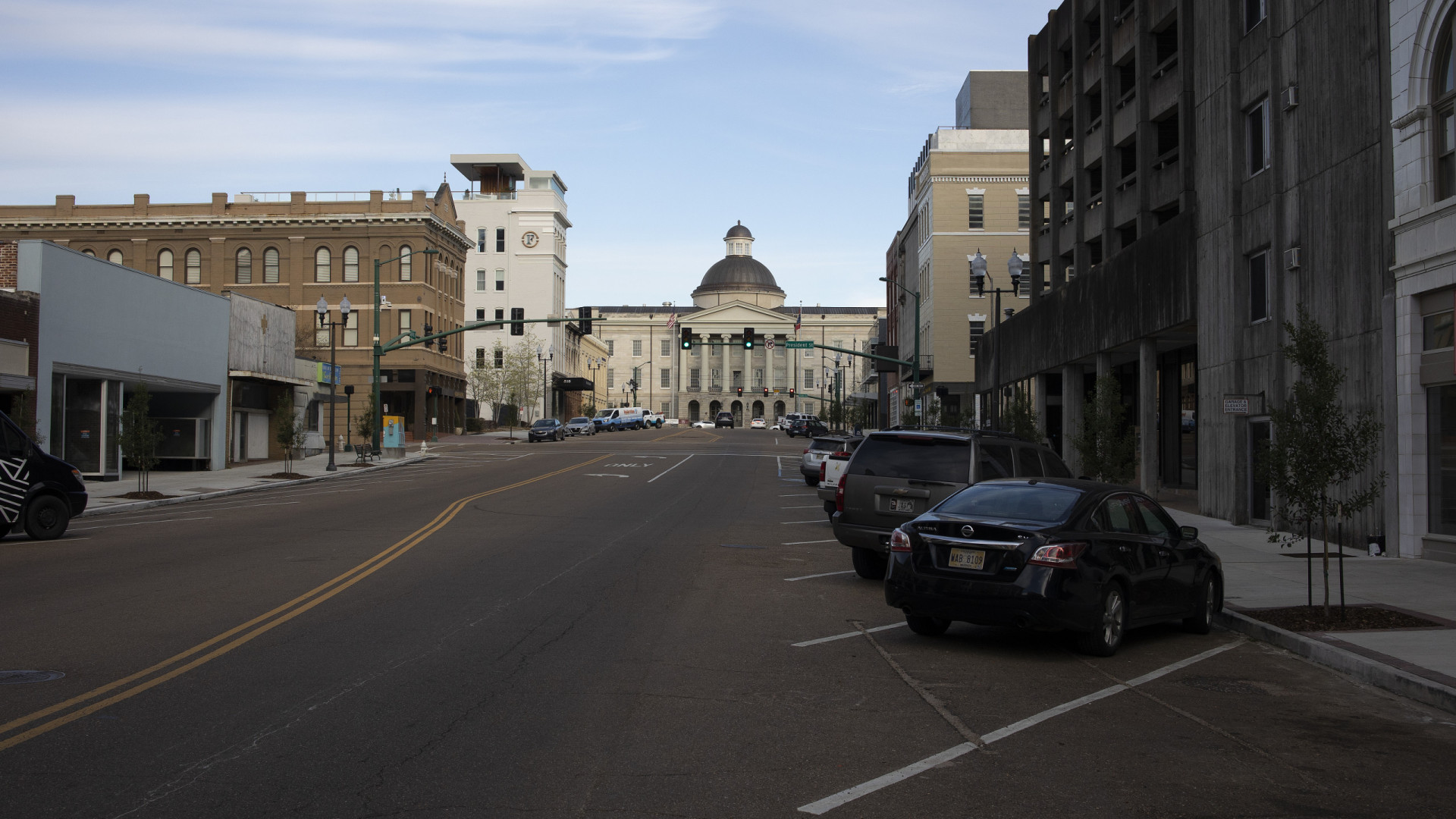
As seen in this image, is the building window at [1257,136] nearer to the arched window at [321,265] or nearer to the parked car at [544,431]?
the parked car at [544,431]

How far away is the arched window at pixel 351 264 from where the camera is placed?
249 feet

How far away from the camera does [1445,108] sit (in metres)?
15.9

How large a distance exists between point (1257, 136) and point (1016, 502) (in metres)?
15.7

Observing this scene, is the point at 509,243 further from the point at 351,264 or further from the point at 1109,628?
the point at 1109,628

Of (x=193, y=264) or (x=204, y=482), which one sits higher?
(x=193, y=264)

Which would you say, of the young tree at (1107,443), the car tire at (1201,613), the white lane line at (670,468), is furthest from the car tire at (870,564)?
the white lane line at (670,468)

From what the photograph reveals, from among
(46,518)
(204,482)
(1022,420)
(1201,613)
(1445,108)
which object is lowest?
(1201,613)

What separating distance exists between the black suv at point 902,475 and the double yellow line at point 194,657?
5930 millimetres

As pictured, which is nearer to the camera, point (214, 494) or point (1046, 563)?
point (1046, 563)

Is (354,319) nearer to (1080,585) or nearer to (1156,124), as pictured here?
(1156,124)

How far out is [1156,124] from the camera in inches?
1291

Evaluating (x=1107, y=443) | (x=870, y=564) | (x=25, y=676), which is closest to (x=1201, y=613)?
(x=870, y=564)

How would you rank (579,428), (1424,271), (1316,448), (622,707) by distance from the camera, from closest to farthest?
(622,707), (1316,448), (1424,271), (579,428)

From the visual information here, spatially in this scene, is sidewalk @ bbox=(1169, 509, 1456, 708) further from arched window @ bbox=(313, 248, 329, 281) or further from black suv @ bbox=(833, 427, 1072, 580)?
arched window @ bbox=(313, 248, 329, 281)
